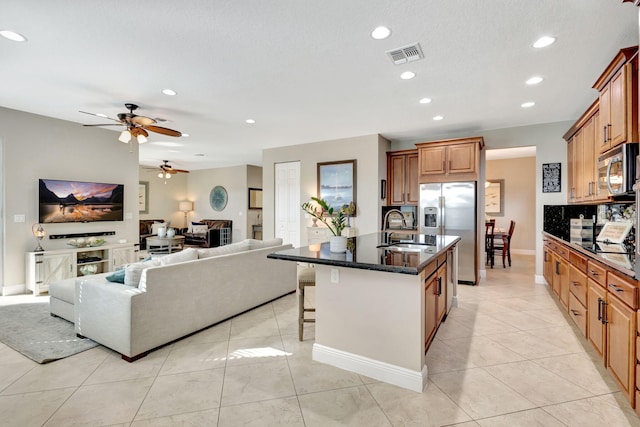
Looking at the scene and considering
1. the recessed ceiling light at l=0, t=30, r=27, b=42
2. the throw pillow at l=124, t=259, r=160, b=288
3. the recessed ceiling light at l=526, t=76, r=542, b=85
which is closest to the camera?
Answer: the recessed ceiling light at l=0, t=30, r=27, b=42

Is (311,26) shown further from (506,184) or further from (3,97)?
(506,184)

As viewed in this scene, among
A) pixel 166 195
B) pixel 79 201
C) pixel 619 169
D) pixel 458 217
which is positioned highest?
pixel 166 195

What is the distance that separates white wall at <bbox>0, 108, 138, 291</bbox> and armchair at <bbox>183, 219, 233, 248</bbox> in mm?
3704

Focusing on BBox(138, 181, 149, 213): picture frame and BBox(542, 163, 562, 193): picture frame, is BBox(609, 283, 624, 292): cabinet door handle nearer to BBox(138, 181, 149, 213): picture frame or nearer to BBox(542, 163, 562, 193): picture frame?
BBox(542, 163, 562, 193): picture frame

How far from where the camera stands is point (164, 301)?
2.72 metres

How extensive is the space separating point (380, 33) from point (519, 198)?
7839mm

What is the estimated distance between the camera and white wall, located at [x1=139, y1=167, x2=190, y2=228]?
10.1 meters

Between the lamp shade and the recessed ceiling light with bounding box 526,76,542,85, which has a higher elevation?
the recessed ceiling light with bounding box 526,76,542,85

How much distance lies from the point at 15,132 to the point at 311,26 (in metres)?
Result: 4.87

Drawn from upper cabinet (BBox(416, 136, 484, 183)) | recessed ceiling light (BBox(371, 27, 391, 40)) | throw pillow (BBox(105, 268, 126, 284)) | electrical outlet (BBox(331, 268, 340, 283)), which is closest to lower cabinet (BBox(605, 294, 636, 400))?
electrical outlet (BBox(331, 268, 340, 283))

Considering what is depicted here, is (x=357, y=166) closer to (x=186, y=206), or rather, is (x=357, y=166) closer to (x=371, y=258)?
(x=371, y=258)

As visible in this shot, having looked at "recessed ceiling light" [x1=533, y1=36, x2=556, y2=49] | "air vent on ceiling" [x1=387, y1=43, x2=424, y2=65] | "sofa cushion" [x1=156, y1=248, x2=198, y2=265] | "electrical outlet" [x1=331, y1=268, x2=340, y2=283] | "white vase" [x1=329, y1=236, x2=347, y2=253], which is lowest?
"electrical outlet" [x1=331, y1=268, x2=340, y2=283]

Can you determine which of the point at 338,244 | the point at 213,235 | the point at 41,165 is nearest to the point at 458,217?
the point at 338,244

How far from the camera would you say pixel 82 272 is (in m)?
4.88
